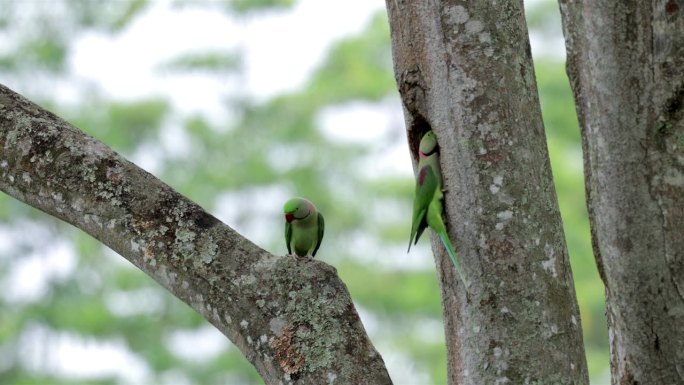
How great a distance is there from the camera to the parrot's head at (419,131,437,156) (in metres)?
2.86

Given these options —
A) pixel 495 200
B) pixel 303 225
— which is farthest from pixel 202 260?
pixel 303 225

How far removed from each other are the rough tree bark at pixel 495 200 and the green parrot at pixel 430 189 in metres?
0.04

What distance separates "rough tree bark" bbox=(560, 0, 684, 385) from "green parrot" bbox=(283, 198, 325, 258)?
2.40m

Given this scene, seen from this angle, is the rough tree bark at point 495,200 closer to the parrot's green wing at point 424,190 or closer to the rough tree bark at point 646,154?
the parrot's green wing at point 424,190

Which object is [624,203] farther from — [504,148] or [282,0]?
[282,0]

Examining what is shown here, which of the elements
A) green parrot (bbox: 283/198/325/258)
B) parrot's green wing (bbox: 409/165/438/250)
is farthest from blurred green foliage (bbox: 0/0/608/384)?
parrot's green wing (bbox: 409/165/438/250)

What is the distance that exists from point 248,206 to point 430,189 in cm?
964

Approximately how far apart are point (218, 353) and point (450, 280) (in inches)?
369

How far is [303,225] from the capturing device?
4945 mm

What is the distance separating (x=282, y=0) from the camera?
520 inches

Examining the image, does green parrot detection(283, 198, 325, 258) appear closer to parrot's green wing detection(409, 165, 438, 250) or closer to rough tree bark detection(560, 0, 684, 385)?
parrot's green wing detection(409, 165, 438, 250)

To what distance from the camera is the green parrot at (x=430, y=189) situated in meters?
2.78

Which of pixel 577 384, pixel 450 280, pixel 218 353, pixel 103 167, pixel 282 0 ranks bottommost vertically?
pixel 577 384

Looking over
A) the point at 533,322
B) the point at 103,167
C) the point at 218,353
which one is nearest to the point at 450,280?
the point at 533,322
